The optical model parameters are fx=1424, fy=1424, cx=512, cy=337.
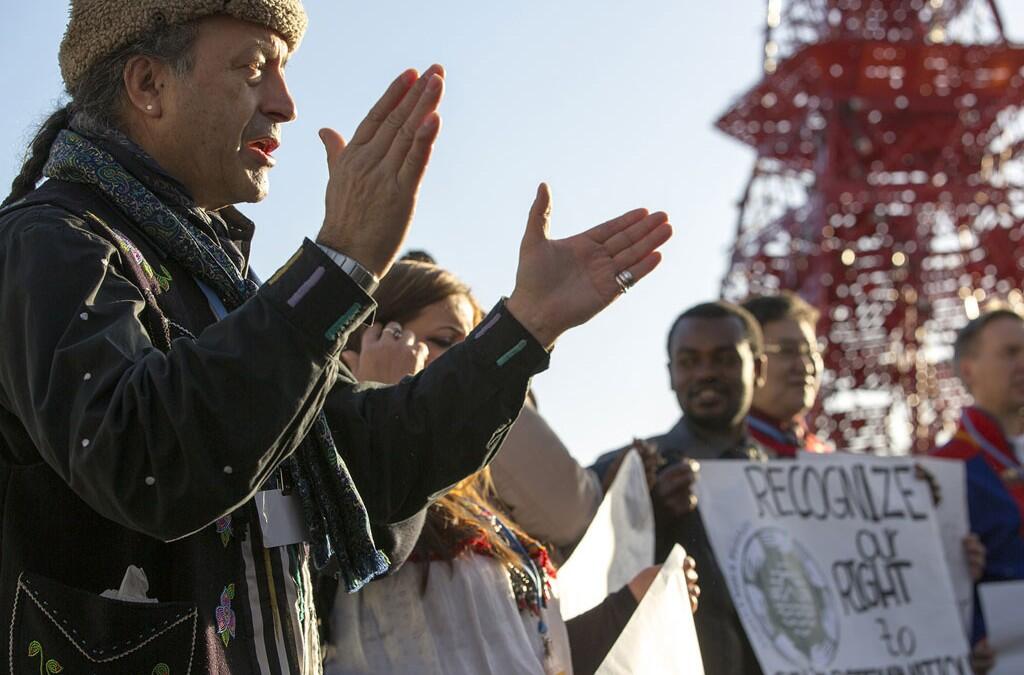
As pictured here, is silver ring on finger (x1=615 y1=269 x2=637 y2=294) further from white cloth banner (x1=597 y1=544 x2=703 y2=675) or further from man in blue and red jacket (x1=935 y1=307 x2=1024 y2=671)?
man in blue and red jacket (x1=935 y1=307 x2=1024 y2=671)

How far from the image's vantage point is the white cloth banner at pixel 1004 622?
4.59 meters

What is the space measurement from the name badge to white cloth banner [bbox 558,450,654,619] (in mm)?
1249

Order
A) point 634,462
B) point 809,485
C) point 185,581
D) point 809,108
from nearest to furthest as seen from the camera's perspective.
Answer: point 185,581 → point 634,462 → point 809,485 → point 809,108

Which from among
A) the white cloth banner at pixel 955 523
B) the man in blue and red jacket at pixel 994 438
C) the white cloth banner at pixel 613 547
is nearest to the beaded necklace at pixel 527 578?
the white cloth banner at pixel 613 547

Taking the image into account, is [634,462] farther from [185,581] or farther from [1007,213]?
[1007,213]

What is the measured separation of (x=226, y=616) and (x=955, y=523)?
3.52m

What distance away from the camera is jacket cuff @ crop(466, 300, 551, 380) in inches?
69.8

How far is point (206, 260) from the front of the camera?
1817 mm

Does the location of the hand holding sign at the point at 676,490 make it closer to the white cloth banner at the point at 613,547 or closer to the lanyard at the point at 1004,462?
the white cloth banner at the point at 613,547

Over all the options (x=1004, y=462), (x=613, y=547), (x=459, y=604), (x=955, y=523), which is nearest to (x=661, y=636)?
(x=459, y=604)

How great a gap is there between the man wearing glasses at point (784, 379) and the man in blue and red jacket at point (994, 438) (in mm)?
593

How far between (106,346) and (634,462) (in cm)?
225

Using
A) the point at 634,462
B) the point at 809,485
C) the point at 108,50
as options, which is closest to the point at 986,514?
the point at 809,485

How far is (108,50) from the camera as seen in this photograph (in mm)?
1942
